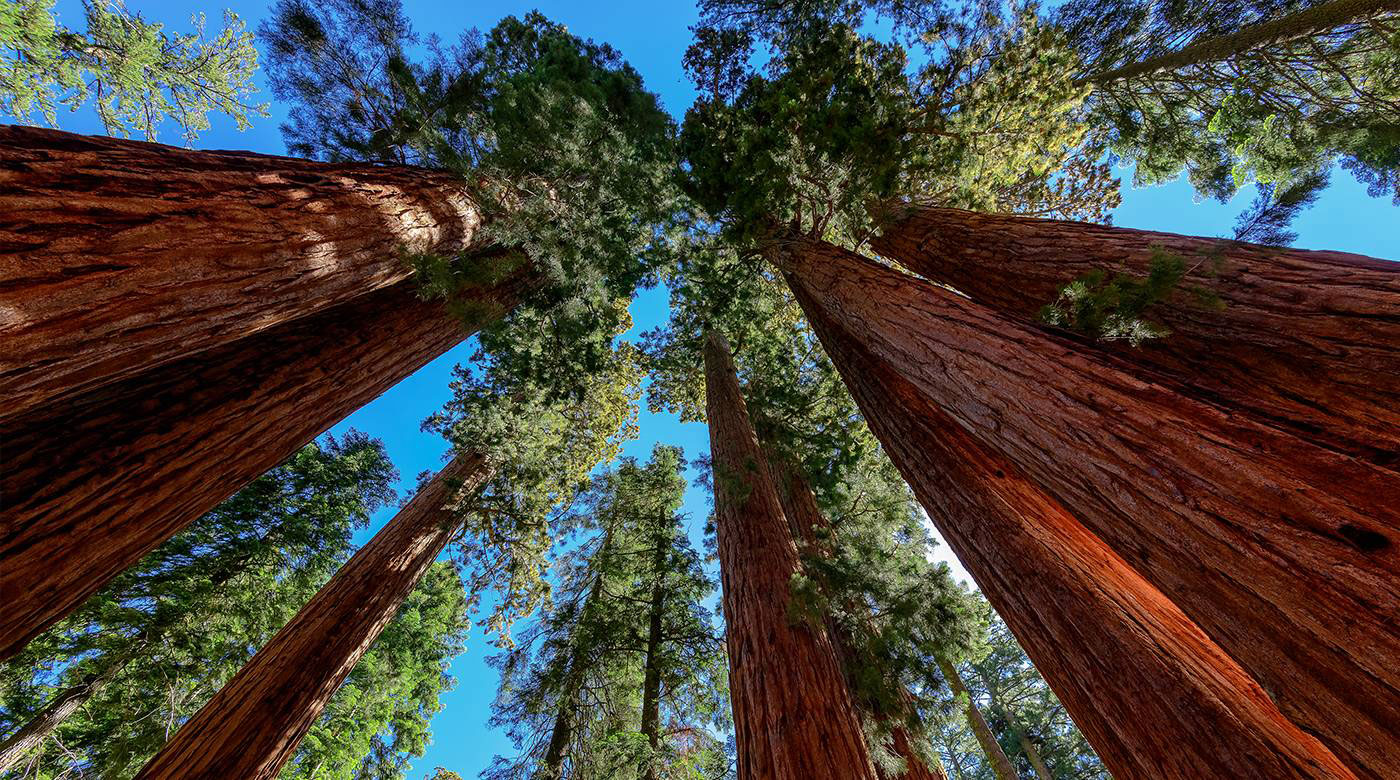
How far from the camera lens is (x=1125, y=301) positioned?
252 centimetres

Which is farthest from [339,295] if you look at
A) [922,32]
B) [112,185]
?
[922,32]

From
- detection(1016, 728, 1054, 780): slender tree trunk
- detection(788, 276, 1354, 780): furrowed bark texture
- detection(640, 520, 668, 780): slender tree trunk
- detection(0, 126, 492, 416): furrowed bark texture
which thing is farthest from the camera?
detection(1016, 728, 1054, 780): slender tree trunk

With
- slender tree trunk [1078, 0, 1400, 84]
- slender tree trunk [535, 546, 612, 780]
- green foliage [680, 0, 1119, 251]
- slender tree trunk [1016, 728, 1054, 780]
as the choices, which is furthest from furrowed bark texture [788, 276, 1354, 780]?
slender tree trunk [1016, 728, 1054, 780]

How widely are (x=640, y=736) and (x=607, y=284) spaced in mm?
5830

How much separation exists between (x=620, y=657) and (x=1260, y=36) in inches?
454

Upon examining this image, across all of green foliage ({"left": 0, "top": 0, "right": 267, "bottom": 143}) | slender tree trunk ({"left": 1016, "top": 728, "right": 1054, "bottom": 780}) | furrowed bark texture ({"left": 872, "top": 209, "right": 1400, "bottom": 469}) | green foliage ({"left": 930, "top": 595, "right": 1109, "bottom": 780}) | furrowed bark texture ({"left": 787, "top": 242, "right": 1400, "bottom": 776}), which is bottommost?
furrowed bark texture ({"left": 787, "top": 242, "right": 1400, "bottom": 776})

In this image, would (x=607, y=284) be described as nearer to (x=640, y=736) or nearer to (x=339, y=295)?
(x=339, y=295)

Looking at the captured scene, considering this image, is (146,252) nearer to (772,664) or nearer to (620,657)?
(772,664)

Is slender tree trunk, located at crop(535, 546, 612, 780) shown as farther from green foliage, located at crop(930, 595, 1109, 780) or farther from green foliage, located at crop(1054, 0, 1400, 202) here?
green foliage, located at crop(930, 595, 1109, 780)

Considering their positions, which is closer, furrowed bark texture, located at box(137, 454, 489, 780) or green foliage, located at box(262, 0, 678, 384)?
furrowed bark texture, located at box(137, 454, 489, 780)

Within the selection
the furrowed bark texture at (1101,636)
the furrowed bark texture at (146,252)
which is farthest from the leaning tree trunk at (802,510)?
the furrowed bark texture at (146,252)

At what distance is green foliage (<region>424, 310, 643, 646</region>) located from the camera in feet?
22.2

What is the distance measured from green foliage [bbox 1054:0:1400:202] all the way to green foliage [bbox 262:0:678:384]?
21.2ft

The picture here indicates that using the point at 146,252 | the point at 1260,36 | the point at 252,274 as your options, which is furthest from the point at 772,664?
the point at 1260,36
